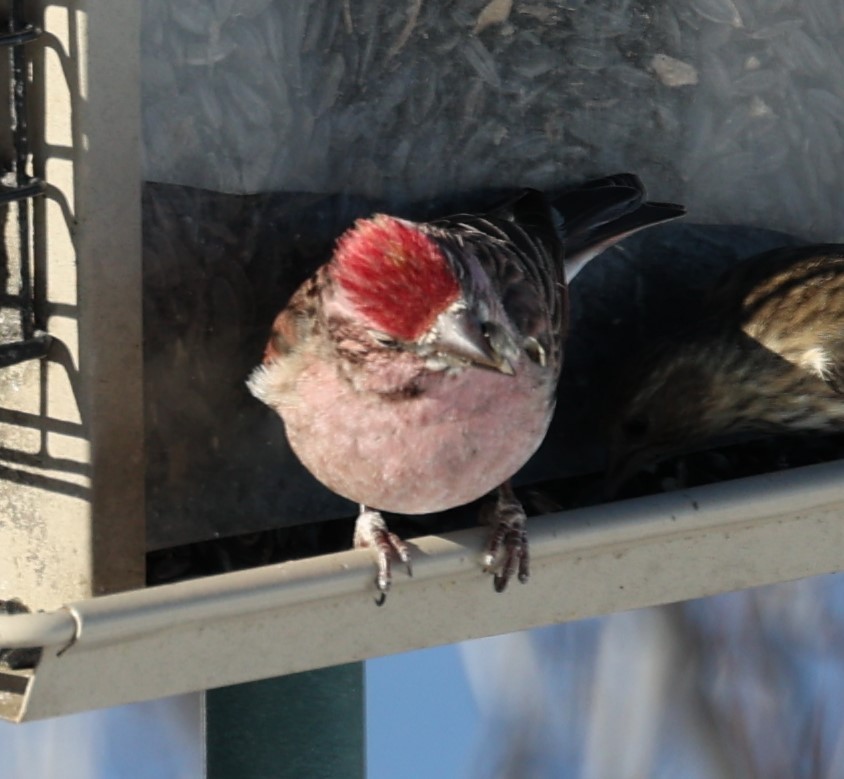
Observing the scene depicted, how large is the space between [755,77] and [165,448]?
1.77m

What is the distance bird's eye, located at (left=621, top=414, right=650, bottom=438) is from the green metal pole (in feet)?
3.74

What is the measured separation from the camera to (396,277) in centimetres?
301

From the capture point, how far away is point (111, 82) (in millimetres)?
3242

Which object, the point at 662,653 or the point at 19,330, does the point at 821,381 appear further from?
the point at 19,330

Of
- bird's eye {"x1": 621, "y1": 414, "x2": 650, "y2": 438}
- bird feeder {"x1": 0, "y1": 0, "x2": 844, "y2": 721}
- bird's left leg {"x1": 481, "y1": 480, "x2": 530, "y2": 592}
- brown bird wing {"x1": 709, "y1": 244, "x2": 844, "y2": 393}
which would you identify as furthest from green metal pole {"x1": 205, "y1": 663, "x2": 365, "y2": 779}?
brown bird wing {"x1": 709, "y1": 244, "x2": 844, "y2": 393}

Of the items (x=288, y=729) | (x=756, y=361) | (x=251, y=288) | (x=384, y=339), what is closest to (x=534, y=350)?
(x=384, y=339)

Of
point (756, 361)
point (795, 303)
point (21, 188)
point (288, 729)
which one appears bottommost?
point (288, 729)

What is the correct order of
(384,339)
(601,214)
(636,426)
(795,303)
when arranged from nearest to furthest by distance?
1. (384,339)
2. (601,214)
3. (636,426)
4. (795,303)

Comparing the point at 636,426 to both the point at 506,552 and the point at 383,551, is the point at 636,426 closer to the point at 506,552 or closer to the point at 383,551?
the point at 506,552

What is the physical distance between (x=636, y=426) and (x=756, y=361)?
408 mm

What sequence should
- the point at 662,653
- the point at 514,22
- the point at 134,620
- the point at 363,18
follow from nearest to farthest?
the point at 134,620, the point at 363,18, the point at 514,22, the point at 662,653

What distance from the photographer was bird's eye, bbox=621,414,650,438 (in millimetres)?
4324

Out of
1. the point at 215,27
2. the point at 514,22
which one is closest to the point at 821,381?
the point at 514,22

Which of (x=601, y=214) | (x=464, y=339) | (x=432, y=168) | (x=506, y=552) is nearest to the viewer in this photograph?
(x=464, y=339)
